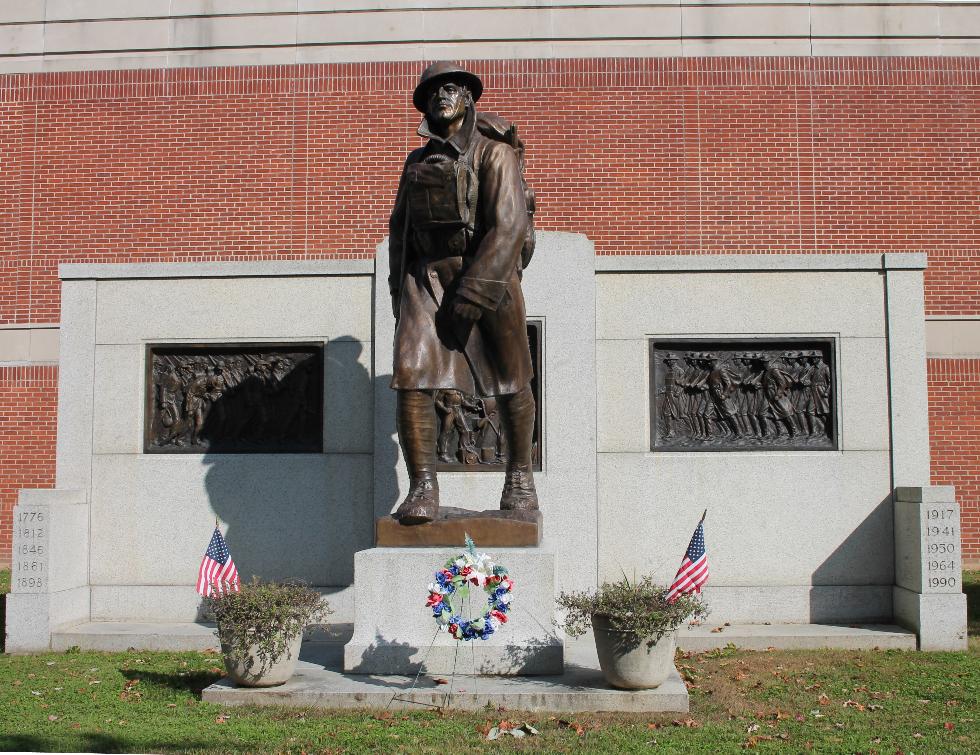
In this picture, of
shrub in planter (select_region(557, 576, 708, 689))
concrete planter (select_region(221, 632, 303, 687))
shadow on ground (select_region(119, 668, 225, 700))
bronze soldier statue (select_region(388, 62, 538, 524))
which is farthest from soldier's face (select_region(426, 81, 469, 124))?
shadow on ground (select_region(119, 668, 225, 700))

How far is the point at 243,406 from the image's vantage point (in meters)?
9.36

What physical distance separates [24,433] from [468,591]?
1166 centimetres

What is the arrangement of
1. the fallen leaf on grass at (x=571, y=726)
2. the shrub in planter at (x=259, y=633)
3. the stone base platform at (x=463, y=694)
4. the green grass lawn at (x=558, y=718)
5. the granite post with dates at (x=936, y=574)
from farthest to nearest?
the granite post with dates at (x=936, y=574) < the shrub in planter at (x=259, y=633) < the stone base platform at (x=463, y=694) < the fallen leaf on grass at (x=571, y=726) < the green grass lawn at (x=558, y=718)

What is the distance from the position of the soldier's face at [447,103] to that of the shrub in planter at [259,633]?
10.4 feet

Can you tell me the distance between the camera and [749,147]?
15430mm

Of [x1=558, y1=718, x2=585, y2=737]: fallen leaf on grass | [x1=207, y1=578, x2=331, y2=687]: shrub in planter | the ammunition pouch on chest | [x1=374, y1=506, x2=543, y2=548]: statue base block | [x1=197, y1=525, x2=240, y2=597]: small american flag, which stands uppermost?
the ammunition pouch on chest

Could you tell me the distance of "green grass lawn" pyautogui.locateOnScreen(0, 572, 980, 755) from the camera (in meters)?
5.23

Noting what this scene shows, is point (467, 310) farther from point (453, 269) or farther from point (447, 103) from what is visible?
point (447, 103)

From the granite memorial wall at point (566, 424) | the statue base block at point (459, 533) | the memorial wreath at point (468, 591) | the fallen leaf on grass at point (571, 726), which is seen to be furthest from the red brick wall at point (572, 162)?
the fallen leaf on grass at point (571, 726)

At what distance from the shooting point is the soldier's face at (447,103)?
6.61m

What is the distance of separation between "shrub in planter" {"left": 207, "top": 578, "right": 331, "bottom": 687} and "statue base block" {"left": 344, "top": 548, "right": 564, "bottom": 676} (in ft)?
1.41

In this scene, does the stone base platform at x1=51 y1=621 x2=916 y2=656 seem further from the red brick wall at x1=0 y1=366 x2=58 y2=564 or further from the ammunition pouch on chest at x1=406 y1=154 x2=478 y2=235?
the red brick wall at x1=0 y1=366 x2=58 y2=564

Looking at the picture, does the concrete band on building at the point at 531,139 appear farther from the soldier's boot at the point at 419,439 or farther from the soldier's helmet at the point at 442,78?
the soldier's boot at the point at 419,439

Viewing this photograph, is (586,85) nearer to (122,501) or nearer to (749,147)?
(749,147)
